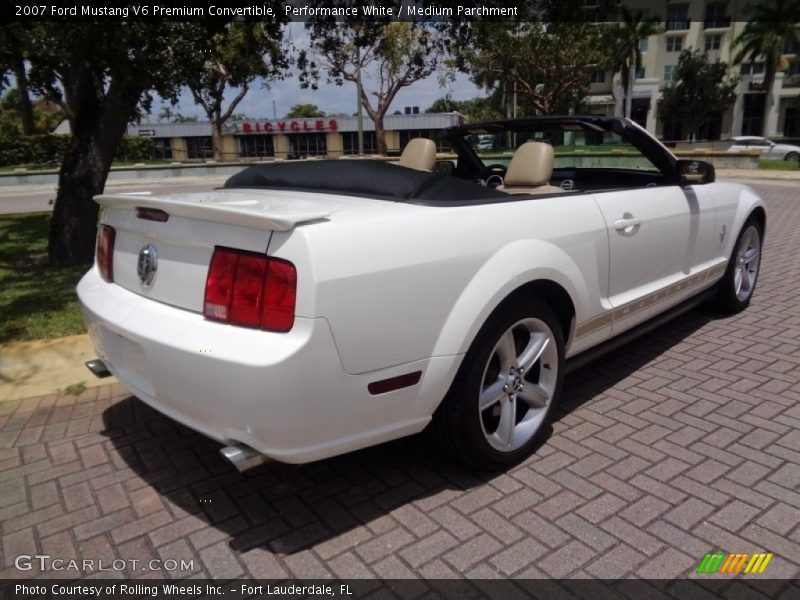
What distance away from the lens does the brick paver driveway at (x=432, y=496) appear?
226cm

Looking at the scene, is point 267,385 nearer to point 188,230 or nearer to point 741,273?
point 188,230

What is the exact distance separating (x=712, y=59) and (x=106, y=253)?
67.9 m

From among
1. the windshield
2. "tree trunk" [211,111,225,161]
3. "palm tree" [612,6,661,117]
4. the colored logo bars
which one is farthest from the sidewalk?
"palm tree" [612,6,661,117]

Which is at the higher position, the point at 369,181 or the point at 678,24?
the point at 678,24

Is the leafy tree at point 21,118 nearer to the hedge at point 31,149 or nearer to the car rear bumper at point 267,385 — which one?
the hedge at point 31,149

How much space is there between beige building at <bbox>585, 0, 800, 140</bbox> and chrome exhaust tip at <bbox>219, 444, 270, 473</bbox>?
199ft

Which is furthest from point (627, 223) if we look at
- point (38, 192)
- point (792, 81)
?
point (792, 81)

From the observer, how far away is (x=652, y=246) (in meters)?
3.54

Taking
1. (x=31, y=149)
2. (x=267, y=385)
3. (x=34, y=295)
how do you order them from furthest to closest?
1. (x=31, y=149)
2. (x=34, y=295)
3. (x=267, y=385)

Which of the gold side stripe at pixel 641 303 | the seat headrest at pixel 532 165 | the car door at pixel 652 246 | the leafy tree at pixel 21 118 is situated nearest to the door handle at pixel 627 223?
the car door at pixel 652 246

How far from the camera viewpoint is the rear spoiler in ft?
6.79

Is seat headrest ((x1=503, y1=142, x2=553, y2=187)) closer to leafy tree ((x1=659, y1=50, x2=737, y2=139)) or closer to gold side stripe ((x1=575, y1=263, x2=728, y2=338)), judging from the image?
gold side stripe ((x1=575, y1=263, x2=728, y2=338))

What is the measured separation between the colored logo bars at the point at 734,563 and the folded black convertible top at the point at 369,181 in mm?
1659

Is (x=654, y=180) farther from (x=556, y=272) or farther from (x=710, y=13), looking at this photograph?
(x=710, y=13)
